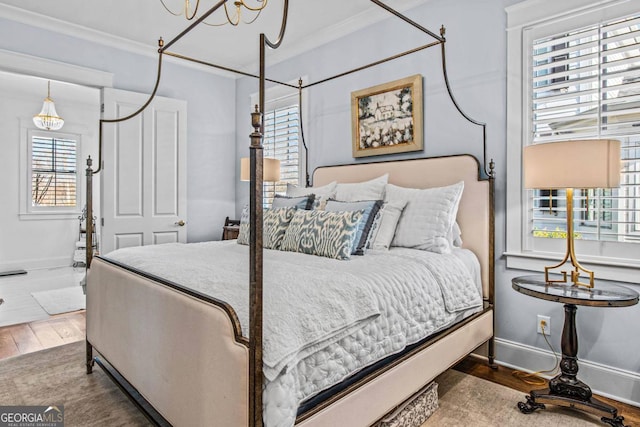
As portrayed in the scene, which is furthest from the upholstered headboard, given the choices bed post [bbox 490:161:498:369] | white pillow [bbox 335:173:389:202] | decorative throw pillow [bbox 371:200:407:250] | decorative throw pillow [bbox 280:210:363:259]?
decorative throw pillow [bbox 280:210:363:259]

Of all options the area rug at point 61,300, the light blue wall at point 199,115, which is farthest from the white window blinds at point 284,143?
the area rug at point 61,300

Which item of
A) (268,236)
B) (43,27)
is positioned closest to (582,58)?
(268,236)

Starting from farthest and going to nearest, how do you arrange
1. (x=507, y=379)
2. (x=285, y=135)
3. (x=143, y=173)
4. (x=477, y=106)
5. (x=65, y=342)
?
(x=285, y=135), (x=143, y=173), (x=65, y=342), (x=477, y=106), (x=507, y=379)

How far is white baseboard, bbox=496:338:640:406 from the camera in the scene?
2.06m

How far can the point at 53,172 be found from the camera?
6164 mm

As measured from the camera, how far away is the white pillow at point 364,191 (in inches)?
108

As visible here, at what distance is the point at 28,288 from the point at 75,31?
316cm

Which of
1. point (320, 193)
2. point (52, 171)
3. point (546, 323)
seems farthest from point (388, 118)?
point (52, 171)

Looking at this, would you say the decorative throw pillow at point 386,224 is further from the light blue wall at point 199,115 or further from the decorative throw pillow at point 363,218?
the light blue wall at point 199,115

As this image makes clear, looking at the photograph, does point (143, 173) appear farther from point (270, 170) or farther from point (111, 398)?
point (111, 398)

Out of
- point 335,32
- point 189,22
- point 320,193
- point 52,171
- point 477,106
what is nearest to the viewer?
point 477,106

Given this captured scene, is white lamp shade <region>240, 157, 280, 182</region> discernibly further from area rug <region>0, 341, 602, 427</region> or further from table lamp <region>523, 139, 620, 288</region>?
table lamp <region>523, 139, 620, 288</region>

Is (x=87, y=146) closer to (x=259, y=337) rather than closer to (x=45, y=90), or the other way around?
(x=45, y=90)

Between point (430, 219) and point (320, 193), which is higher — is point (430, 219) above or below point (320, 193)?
below
